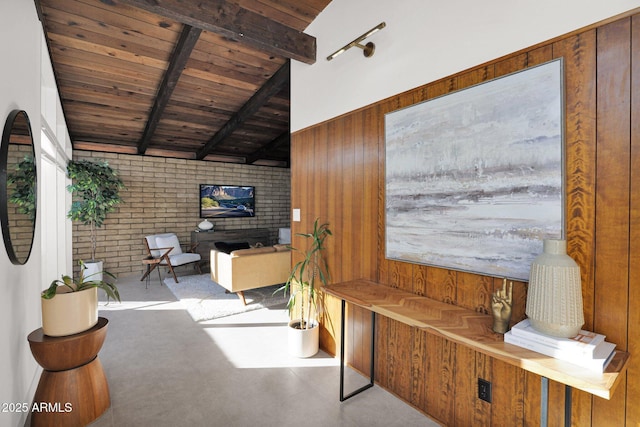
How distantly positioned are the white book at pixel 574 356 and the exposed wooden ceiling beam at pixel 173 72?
11.8ft

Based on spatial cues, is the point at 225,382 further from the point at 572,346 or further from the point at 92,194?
the point at 92,194

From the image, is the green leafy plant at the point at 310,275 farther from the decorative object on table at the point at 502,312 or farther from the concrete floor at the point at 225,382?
the decorative object on table at the point at 502,312

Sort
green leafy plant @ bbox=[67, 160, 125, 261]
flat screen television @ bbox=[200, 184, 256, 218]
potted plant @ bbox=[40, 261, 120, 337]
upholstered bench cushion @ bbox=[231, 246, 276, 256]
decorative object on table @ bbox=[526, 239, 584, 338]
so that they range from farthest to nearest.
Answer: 1. flat screen television @ bbox=[200, 184, 256, 218]
2. green leafy plant @ bbox=[67, 160, 125, 261]
3. upholstered bench cushion @ bbox=[231, 246, 276, 256]
4. potted plant @ bbox=[40, 261, 120, 337]
5. decorative object on table @ bbox=[526, 239, 584, 338]

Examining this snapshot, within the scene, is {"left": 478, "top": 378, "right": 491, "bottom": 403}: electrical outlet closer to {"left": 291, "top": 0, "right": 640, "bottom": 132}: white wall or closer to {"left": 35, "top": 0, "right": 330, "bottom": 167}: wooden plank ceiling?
{"left": 291, "top": 0, "right": 640, "bottom": 132}: white wall

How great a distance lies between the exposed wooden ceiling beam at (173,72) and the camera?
10.4 ft

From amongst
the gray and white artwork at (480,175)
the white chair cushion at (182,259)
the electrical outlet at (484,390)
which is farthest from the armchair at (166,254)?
the electrical outlet at (484,390)

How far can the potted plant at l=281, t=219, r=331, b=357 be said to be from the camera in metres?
2.78

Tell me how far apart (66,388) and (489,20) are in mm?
3213

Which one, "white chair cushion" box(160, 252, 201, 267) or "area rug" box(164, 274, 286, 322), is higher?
"white chair cushion" box(160, 252, 201, 267)

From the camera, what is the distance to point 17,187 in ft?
5.68

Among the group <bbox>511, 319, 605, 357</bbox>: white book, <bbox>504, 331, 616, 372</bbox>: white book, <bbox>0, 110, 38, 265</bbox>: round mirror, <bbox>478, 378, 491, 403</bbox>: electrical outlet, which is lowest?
<bbox>478, 378, 491, 403</bbox>: electrical outlet

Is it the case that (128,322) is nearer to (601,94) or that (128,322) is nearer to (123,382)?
(123,382)

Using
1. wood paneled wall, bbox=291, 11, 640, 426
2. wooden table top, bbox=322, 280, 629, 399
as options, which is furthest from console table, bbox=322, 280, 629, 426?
wood paneled wall, bbox=291, 11, 640, 426

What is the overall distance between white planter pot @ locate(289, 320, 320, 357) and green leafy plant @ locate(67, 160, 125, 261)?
4394mm
